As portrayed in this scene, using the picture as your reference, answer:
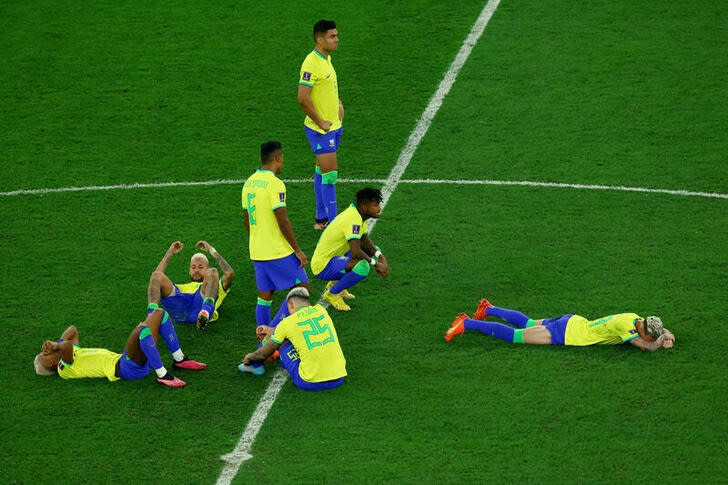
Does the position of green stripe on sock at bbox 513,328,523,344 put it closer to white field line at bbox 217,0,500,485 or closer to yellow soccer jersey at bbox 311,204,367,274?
yellow soccer jersey at bbox 311,204,367,274

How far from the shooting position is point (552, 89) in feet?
55.3

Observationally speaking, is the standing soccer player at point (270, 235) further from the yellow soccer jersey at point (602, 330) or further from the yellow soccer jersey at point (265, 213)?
the yellow soccer jersey at point (602, 330)

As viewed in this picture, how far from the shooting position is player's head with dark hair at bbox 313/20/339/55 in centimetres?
1340

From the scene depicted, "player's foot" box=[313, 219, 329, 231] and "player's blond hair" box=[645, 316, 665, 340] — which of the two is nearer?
"player's blond hair" box=[645, 316, 665, 340]

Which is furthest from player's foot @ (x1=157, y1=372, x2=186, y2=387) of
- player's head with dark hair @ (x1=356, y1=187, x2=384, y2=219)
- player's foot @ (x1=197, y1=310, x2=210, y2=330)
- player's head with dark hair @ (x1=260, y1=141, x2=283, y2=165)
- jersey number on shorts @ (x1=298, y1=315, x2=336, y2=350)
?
player's head with dark hair @ (x1=356, y1=187, x2=384, y2=219)

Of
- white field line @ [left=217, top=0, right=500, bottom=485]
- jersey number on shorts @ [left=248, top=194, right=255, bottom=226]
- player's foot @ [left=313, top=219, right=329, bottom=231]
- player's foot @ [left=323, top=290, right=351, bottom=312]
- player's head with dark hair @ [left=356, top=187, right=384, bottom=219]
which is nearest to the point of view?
white field line @ [left=217, top=0, right=500, bottom=485]

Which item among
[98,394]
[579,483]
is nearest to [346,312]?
[98,394]

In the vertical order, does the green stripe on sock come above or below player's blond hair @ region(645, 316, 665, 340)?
below

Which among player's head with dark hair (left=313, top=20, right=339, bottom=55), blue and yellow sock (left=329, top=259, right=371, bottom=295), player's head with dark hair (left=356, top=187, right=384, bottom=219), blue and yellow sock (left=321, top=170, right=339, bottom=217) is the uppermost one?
player's head with dark hair (left=313, top=20, right=339, bottom=55)

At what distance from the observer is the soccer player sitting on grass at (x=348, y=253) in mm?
11836

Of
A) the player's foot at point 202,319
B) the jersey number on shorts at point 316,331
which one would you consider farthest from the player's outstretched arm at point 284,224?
the player's foot at point 202,319

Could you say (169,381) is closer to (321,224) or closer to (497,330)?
(497,330)

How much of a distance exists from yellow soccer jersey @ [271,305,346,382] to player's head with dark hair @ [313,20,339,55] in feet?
13.2

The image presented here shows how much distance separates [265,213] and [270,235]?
0.23 meters
